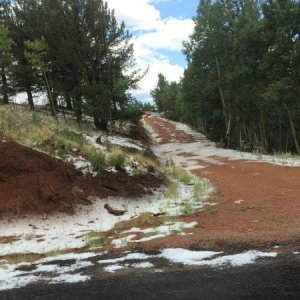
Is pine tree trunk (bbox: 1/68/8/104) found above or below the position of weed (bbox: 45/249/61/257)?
above

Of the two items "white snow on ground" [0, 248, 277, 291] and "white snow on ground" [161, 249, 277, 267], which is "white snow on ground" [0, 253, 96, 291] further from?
"white snow on ground" [161, 249, 277, 267]

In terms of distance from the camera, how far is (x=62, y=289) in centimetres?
591

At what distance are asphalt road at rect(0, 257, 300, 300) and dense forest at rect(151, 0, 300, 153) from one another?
70.0 feet

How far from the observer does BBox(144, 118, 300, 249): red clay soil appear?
777 centimetres

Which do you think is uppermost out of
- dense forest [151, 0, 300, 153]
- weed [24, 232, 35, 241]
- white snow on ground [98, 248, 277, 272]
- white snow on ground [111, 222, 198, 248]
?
dense forest [151, 0, 300, 153]

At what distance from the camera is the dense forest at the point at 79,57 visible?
28422 mm

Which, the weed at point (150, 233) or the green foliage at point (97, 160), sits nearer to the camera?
the weed at point (150, 233)

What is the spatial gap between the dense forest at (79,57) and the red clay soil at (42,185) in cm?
1533

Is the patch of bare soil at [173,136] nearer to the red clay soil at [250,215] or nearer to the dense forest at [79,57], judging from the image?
the dense forest at [79,57]

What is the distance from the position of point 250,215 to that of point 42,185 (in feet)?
18.4

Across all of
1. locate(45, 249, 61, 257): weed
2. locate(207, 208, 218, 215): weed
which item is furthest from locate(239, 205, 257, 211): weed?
locate(45, 249, 61, 257): weed

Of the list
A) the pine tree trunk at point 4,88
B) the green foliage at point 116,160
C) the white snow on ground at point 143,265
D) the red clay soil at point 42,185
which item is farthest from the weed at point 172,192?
the pine tree trunk at point 4,88

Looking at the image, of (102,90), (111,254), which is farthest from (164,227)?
(102,90)

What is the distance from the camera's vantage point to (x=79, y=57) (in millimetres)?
28453
